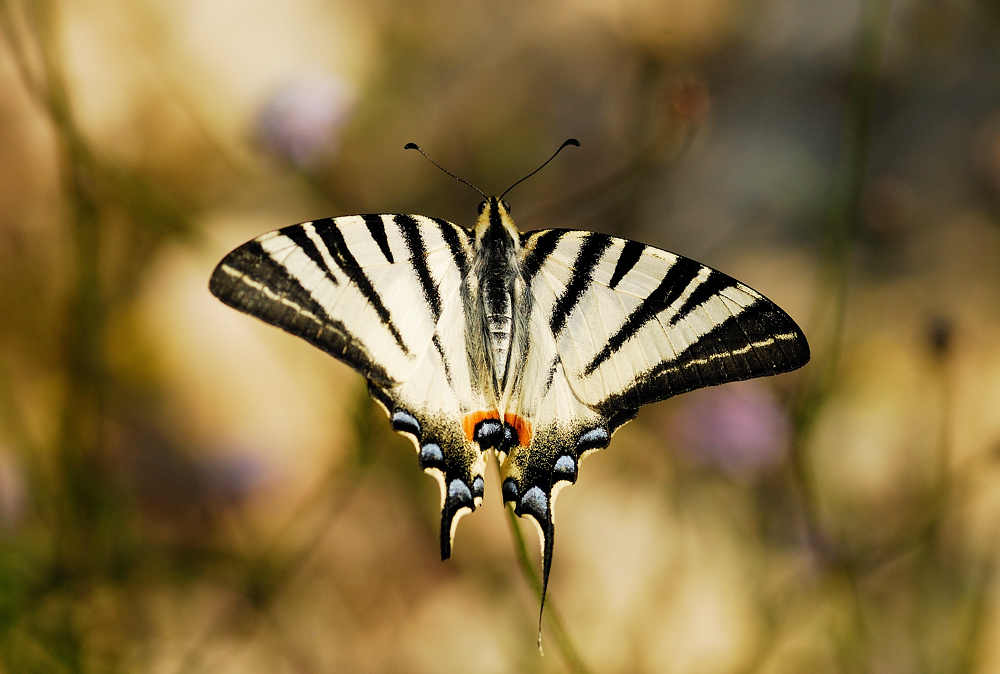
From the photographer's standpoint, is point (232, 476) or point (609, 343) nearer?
point (609, 343)

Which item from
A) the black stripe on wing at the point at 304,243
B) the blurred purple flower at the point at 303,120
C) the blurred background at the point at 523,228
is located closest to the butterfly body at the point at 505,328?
the black stripe on wing at the point at 304,243

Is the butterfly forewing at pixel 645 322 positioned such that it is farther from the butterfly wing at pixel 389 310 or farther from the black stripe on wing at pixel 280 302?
the black stripe on wing at pixel 280 302

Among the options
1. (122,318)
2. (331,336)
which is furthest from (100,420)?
(331,336)

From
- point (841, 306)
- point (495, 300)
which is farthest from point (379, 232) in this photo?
point (841, 306)

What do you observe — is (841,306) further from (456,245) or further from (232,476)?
(232,476)

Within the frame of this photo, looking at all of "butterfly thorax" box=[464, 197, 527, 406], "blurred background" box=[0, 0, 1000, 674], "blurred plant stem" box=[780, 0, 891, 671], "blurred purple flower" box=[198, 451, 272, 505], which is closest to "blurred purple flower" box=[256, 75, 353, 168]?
"blurred background" box=[0, 0, 1000, 674]

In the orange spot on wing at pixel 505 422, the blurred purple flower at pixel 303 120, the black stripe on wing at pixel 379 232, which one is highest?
the blurred purple flower at pixel 303 120

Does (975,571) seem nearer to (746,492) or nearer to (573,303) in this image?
(746,492)
